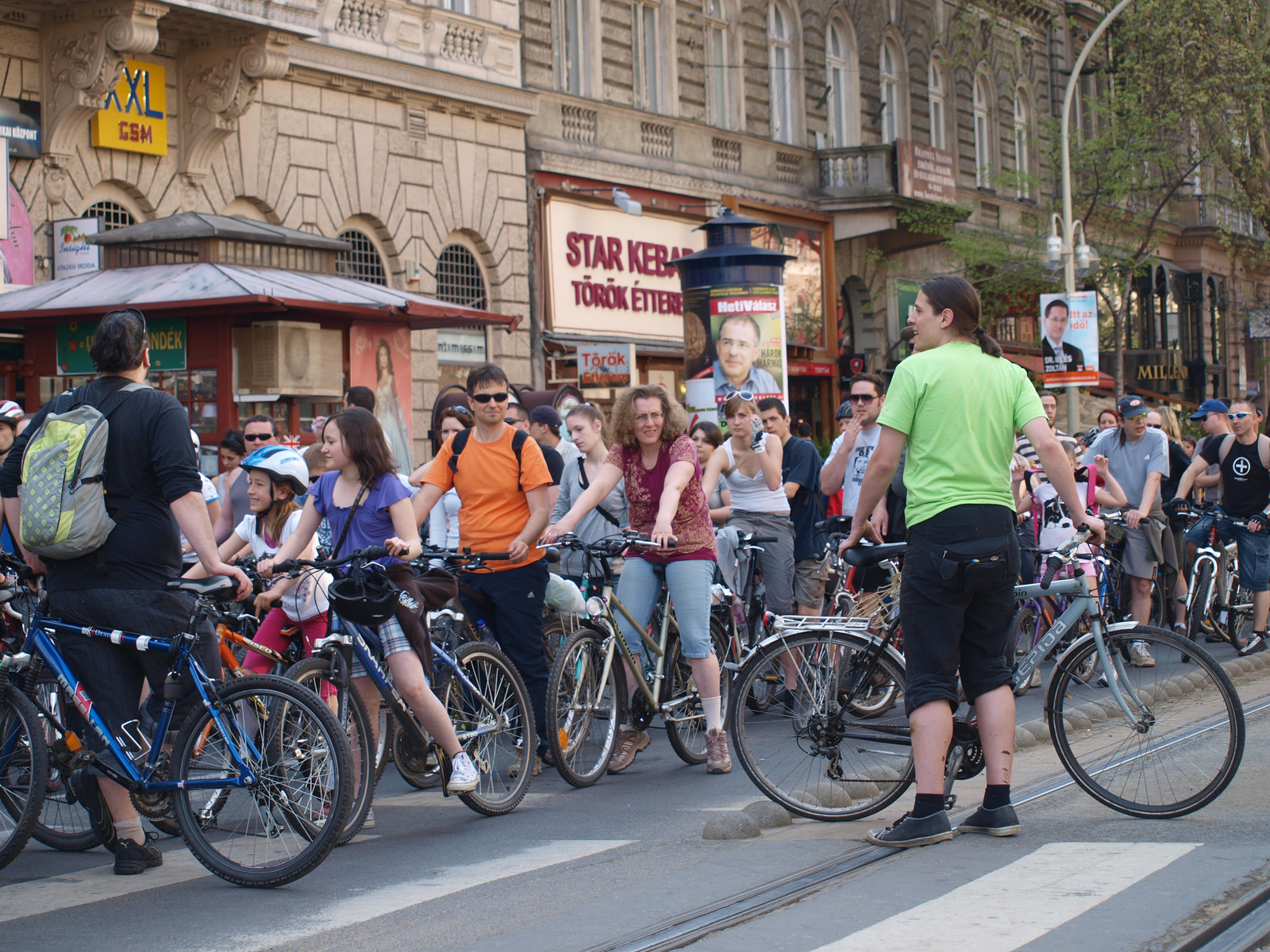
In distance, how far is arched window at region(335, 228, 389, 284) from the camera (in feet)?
64.6

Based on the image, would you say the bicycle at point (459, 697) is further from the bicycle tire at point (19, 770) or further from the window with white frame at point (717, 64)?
the window with white frame at point (717, 64)

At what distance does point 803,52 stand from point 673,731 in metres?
→ 23.2

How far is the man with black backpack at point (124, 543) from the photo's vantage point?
5738mm

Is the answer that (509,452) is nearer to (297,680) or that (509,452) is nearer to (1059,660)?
(297,680)

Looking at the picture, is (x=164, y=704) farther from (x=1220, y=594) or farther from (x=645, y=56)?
(x=645, y=56)

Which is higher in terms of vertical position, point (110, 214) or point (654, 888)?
point (110, 214)

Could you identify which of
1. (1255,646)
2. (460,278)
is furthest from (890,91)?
(1255,646)

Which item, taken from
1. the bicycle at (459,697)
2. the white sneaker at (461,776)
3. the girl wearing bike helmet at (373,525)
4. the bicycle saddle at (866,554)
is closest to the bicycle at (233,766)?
the bicycle at (459,697)

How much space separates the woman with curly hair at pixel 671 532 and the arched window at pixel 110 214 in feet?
32.6

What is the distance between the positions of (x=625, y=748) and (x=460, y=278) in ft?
47.5

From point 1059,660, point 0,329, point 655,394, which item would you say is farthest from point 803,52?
point 1059,660

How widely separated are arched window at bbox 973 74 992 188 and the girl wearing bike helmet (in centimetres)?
3053

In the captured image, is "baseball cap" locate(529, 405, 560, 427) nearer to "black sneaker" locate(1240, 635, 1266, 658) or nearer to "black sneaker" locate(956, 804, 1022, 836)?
"black sneaker" locate(956, 804, 1022, 836)

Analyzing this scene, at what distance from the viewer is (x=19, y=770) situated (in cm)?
577
